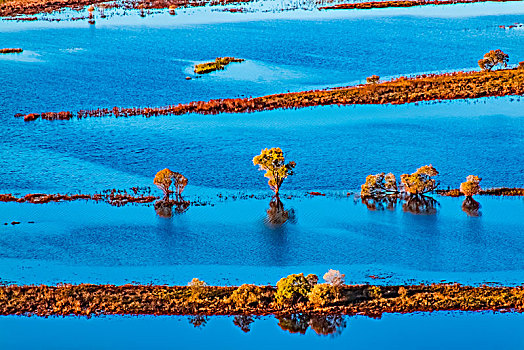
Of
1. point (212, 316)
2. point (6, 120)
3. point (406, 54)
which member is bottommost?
point (212, 316)

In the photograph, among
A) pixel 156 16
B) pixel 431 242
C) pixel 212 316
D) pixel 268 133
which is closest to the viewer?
pixel 212 316

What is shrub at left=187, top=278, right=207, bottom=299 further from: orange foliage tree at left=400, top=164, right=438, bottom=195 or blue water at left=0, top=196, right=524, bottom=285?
orange foliage tree at left=400, top=164, right=438, bottom=195

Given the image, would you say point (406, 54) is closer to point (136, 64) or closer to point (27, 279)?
point (136, 64)

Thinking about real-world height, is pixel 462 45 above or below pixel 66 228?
above

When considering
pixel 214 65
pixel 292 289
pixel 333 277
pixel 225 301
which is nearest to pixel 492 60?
pixel 214 65

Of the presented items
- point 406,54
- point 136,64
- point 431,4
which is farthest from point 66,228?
point 431,4

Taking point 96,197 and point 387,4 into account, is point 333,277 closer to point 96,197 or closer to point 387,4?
point 96,197

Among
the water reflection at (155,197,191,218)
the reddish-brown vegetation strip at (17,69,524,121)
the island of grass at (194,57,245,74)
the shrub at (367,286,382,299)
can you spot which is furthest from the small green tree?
the shrub at (367,286,382,299)
